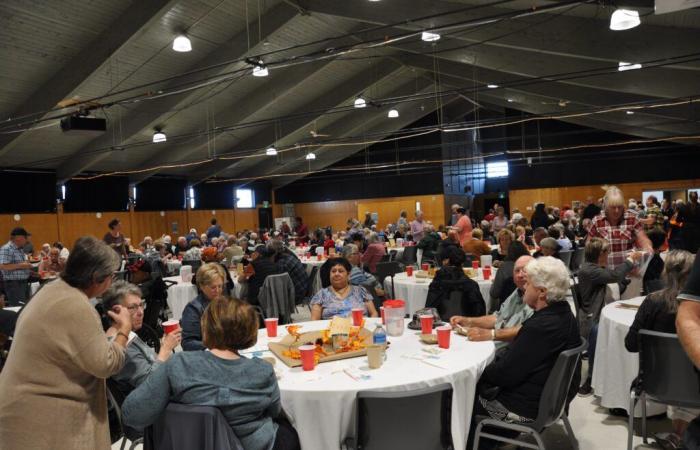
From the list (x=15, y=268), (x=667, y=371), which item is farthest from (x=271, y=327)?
(x=15, y=268)

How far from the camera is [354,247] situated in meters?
6.42

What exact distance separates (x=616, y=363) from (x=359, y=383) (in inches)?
80.5

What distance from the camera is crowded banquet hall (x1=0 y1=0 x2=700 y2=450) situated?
6.31ft

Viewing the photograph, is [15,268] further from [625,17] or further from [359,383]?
[625,17]

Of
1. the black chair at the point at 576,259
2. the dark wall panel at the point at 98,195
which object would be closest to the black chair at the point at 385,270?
the black chair at the point at 576,259

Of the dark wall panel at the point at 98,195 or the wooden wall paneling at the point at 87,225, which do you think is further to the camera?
the dark wall panel at the point at 98,195

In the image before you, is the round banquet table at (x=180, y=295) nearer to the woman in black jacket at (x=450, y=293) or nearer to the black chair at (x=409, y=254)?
the woman in black jacket at (x=450, y=293)

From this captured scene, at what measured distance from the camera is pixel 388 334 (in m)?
3.25

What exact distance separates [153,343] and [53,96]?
8846 millimetres

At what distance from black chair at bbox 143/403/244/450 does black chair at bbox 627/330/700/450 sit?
2.14 m

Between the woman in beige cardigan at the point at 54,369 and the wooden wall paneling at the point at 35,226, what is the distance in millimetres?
16027

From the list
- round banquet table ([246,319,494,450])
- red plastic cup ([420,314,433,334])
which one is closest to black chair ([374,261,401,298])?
red plastic cup ([420,314,433,334])

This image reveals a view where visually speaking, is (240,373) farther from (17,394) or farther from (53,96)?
(53,96)

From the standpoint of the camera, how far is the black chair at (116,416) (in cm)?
245
